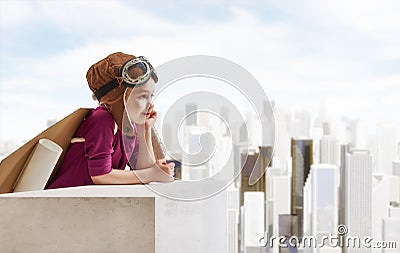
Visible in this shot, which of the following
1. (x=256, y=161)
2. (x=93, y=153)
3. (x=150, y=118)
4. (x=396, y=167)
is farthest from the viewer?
(x=396, y=167)

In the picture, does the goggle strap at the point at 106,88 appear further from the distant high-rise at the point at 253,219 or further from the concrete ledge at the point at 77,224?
the distant high-rise at the point at 253,219

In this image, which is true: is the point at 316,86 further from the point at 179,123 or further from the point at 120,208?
the point at 120,208

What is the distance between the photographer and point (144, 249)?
1359mm

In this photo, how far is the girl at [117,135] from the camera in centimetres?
149

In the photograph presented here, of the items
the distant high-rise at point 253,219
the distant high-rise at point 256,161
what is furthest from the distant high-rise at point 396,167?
the distant high-rise at point 256,161

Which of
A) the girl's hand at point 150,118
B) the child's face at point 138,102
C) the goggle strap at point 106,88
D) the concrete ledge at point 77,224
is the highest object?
the goggle strap at point 106,88

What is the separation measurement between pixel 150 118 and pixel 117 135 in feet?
0.56

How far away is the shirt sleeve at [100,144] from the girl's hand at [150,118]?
0.15m

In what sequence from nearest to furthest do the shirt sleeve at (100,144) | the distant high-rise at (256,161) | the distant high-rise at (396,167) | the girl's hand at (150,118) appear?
1. the distant high-rise at (256,161)
2. the girl's hand at (150,118)
3. the shirt sleeve at (100,144)
4. the distant high-rise at (396,167)

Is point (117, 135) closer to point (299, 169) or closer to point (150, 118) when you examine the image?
point (150, 118)

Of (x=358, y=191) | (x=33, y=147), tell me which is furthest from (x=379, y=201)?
(x=33, y=147)

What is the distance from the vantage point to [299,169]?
1.87 metres

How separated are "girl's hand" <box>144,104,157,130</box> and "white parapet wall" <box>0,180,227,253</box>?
19 cm

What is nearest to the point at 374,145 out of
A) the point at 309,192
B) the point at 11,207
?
the point at 309,192
